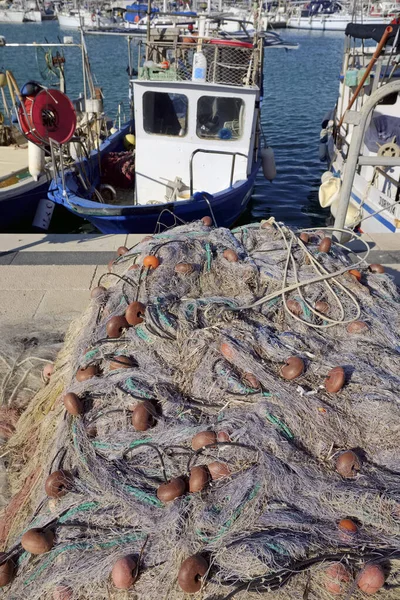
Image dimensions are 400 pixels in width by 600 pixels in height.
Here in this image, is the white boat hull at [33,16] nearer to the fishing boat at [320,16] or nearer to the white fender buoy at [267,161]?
the fishing boat at [320,16]

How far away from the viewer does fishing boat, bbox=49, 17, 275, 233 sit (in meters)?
7.84

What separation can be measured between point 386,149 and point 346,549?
7869 millimetres

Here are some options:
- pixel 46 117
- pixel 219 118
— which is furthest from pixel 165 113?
pixel 46 117

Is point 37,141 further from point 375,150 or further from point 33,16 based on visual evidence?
point 33,16

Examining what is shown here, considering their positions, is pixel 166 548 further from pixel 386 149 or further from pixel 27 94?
pixel 386 149

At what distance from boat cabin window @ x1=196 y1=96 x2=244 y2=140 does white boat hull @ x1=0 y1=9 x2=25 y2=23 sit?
75.2m

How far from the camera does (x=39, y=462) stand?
2.84 meters

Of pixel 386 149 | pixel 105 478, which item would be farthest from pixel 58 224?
pixel 105 478

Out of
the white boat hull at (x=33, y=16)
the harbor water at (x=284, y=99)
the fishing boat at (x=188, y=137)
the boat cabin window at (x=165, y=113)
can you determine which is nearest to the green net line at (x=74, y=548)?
the fishing boat at (x=188, y=137)

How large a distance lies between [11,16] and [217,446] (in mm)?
82435

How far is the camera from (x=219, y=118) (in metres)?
8.45

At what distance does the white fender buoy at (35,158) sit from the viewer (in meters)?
6.60

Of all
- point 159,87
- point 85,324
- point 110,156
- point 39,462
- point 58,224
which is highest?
point 159,87

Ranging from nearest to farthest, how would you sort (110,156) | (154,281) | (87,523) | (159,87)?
(87,523), (154,281), (159,87), (110,156)
